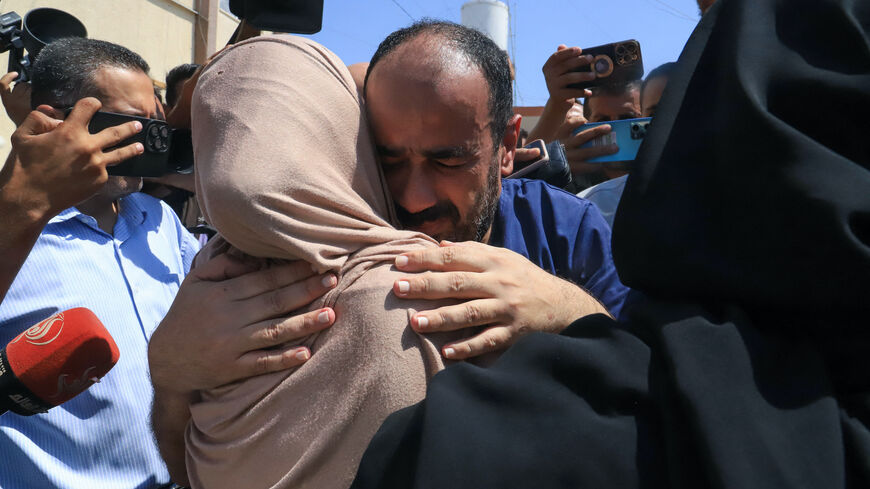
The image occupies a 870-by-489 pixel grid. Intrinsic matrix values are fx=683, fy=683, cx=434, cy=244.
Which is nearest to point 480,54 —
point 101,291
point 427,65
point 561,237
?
point 427,65

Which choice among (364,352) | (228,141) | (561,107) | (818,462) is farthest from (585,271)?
(561,107)

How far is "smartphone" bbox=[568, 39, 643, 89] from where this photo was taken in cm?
321

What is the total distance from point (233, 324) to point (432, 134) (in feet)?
2.37

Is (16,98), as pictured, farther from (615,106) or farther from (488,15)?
(488,15)

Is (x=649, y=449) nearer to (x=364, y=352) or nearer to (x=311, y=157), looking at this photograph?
(x=364, y=352)

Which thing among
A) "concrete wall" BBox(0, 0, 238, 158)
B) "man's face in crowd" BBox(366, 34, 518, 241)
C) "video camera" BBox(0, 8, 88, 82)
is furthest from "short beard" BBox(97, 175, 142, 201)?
"concrete wall" BBox(0, 0, 238, 158)

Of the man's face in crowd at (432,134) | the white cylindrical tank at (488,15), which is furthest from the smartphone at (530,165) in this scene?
the white cylindrical tank at (488,15)

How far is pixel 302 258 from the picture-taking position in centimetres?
119

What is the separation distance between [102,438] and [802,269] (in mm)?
2239

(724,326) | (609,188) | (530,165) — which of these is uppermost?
(724,326)

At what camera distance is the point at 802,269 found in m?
0.75

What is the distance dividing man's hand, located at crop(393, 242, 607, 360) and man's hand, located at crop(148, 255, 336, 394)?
0.16 m

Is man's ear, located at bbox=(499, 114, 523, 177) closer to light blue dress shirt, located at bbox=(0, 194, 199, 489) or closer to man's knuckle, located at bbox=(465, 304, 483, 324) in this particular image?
man's knuckle, located at bbox=(465, 304, 483, 324)

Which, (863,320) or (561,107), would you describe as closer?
(863,320)
